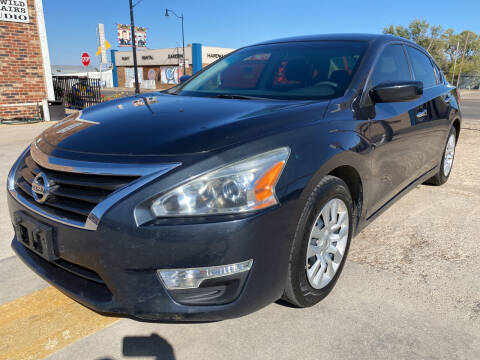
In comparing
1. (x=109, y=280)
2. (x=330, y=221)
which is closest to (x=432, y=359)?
(x=330, y=221)

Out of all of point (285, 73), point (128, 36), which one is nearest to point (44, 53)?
point (285, 73)

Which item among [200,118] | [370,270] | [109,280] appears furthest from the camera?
[370,270]

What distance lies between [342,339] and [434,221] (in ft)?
6.95

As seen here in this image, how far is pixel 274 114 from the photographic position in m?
2.11

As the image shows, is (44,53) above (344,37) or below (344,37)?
above

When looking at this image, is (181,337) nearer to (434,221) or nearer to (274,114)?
(274,114)

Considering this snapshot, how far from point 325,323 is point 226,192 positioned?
3.28ft

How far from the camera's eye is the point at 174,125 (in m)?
2.07

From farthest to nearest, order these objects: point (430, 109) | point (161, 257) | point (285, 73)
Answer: point (430, 109), point (285, 73), point (161, 257)

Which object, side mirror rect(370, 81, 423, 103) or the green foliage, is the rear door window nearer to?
side mirror rect(370, 81, 423, 103)

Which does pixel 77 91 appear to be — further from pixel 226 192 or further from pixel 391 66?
pixel 226 192

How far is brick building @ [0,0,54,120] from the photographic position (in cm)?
1025

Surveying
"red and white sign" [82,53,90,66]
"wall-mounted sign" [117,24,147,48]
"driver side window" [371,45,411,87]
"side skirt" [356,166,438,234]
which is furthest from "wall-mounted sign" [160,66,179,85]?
"driver side window" [371,45,411,87]

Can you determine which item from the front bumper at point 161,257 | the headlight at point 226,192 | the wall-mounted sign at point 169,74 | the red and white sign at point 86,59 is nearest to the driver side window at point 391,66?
the headlight at point 226,192
